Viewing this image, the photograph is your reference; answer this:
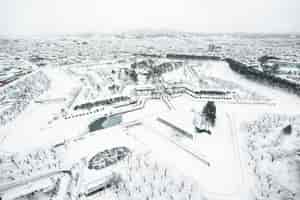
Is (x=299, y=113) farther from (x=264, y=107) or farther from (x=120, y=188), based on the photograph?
(x=120, y=188)

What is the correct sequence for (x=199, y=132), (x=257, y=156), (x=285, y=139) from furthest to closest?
(x=199, y=132) → (x=285, y=139) → (x=257, y=156)

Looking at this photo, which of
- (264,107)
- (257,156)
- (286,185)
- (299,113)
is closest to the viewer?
(286,185)

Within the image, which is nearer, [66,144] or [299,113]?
[66,144]

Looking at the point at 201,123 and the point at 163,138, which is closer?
the point at 163,138

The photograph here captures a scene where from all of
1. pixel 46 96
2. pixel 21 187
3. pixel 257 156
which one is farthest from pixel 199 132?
pixel 46 96

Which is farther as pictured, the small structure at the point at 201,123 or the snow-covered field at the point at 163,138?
the small structure at the point at 201,123

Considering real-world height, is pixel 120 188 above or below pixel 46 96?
below

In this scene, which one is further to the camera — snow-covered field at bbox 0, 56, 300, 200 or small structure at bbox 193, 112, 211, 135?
small structure at bbox 193, 112, 211, 135

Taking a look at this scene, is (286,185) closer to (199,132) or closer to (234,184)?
(234,184)

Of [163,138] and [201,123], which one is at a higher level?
[201,123]

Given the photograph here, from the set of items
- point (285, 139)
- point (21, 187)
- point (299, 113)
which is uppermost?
point (299, 113)
